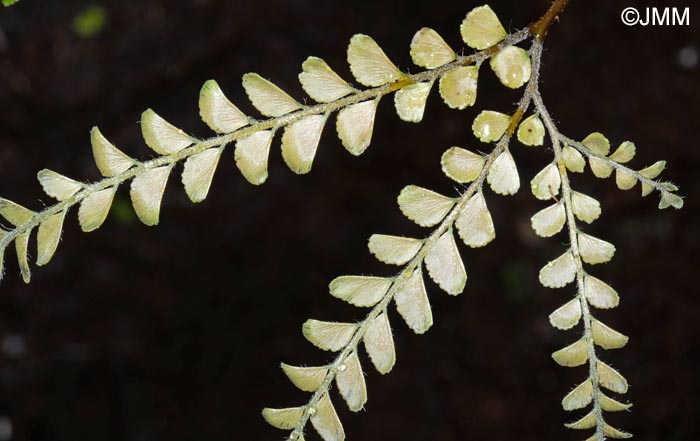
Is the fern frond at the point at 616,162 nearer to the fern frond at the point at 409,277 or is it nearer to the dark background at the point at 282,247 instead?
the fern frond at the point at 409,277

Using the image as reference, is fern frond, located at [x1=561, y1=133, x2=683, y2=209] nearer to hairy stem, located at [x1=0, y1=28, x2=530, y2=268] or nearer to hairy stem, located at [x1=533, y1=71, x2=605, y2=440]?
hairy stem, located at [x1=533, y1=71, x2=605, y2=440]

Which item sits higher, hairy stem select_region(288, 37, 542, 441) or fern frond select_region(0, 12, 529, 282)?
fern frond select_region(0, 12, 529, 282)

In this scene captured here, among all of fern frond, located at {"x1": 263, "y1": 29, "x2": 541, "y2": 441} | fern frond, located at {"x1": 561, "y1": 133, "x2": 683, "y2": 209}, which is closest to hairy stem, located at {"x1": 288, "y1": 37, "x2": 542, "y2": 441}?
fern frond, located at {"x1": 263, "y1": 29, "x2": 541, "y2": 441}

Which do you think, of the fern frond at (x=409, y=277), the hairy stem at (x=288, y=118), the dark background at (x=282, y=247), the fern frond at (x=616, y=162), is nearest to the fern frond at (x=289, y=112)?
the hairy stem at (x=288, y=118)

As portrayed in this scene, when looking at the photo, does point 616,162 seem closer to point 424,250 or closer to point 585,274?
point 585,274

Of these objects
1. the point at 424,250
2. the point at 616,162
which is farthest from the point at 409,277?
the point at 616,162
